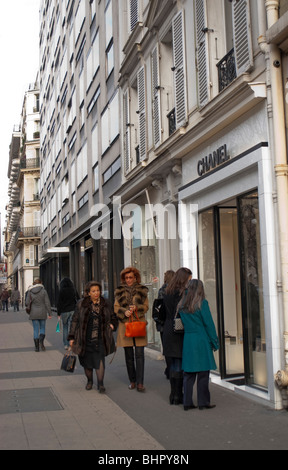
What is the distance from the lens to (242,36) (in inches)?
332

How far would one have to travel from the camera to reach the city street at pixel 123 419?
5984 millimetres

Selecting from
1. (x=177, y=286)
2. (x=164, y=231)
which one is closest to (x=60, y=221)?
(x=164, y=231)

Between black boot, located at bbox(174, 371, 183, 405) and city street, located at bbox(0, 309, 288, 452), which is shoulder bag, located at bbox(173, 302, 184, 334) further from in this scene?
city street, located at bbox(0, 309, 288, 452)

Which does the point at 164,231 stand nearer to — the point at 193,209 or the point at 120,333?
A: the point at 193,209

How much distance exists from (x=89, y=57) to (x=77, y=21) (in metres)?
4.65

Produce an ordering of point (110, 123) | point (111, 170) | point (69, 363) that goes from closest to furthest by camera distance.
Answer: point (69, 363) < point (110, 123) < point (111, 170)

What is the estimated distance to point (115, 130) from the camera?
760 inches

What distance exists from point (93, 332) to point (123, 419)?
7.45 feet

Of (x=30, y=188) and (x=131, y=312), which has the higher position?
(x=30, y=188)

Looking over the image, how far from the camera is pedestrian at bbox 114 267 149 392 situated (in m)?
9.23

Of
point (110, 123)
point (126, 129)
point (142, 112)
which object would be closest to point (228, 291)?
point (142, 112)

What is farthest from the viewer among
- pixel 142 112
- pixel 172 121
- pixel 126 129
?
pixel 126 129

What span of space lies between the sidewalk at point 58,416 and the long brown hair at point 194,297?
1583 millimetres

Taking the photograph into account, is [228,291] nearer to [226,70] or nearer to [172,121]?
[226,70]
